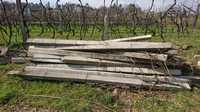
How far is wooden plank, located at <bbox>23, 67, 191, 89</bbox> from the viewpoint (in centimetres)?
629

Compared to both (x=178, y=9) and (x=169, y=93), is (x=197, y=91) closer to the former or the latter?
(x=169, y=93)

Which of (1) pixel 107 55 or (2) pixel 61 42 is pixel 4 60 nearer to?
(2) pixel 61 42

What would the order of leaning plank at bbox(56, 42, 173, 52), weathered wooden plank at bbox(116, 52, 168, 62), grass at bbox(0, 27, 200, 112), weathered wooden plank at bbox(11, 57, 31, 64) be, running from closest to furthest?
grass at bbox(0, 27, 200, 112), weathered wooden plank at bbox(116, 52, 168, 62), leaning plank at bbox(56, 42, 173, 52), weathered wooden plank at bbox(11, 57, 31, 64)

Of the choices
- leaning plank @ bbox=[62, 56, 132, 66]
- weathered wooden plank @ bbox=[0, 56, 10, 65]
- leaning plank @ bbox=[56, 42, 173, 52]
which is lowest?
weathered wooden plank @ bbox=[0, 56, 10, 65]

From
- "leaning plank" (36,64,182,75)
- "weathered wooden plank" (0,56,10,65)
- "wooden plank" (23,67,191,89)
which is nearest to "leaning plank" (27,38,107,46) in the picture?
"leaning plank" (36,64,182,75)

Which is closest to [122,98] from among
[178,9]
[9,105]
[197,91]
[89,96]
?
[89,96]

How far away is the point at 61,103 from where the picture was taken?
5.62 m

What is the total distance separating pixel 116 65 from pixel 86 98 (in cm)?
107

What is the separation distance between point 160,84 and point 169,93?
0.83ft

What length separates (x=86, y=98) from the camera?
5.89 meters

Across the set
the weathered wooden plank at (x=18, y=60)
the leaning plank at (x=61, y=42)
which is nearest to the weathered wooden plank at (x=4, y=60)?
the weathered wooden plank at (x=18, y=60)

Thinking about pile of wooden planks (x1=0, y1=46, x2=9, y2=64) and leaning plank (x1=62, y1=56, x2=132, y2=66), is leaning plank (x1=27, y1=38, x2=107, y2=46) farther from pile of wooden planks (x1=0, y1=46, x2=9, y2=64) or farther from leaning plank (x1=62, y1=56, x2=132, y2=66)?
pile of wooden planks (x1=0, y1=46, x2=9, y2=64)

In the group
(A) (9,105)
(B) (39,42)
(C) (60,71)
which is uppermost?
(B) (39,42)

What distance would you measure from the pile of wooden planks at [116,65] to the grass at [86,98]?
0.18 metres
